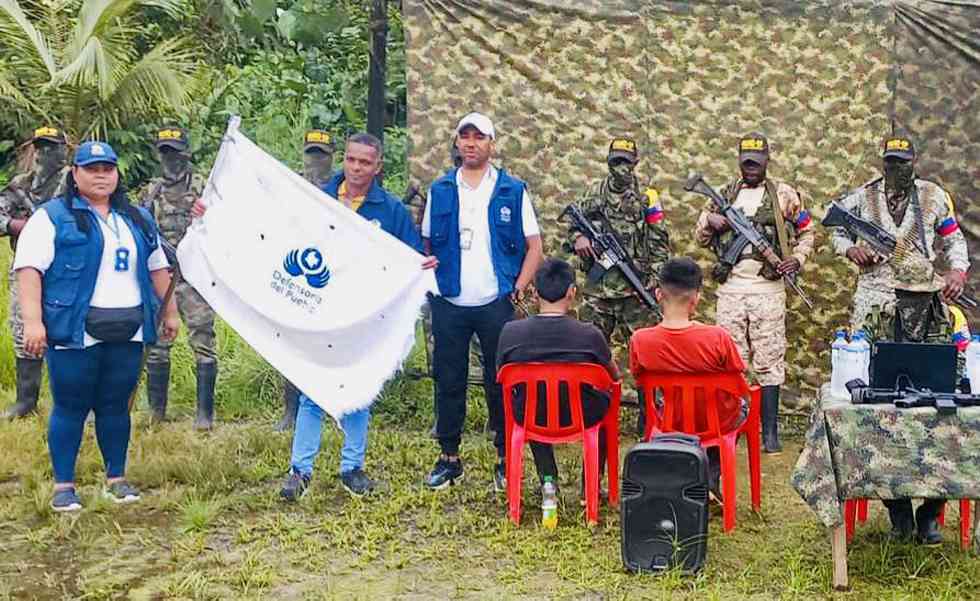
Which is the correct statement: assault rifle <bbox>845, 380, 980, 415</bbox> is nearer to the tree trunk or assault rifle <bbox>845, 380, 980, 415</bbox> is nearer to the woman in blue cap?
the woman in blue cap

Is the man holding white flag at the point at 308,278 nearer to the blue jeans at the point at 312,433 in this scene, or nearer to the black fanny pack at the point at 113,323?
the blue jeans at the point at 312,433

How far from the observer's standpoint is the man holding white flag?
18.4ft

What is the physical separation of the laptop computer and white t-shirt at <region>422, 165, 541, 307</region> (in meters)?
1.95

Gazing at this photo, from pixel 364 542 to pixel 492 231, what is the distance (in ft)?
5.51

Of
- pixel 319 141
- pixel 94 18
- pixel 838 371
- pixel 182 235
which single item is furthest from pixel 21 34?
pixel 838 371

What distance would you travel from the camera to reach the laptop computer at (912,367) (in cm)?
441

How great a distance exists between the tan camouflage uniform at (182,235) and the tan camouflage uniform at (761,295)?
122 inches

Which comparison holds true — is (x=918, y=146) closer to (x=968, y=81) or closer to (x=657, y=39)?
(x=968, y=81)

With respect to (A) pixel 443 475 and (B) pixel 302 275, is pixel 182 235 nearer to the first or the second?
(B) pixel 302 275

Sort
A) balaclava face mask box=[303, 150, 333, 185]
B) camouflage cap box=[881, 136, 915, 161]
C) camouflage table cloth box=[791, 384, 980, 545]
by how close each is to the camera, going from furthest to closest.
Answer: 1. balaclava face mask box=[303, 150, 333, 185]
2. camouflage cap box=[881, 136, 915, 161]
3. camouflage table cloth box=[791, 384, 980, 545]

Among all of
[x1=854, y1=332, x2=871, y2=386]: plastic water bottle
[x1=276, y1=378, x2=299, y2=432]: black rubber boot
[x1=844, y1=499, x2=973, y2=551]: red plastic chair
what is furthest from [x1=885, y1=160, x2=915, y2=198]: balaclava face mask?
[x1=276, y1=378, x2=299, y2=432]: black rubber boot

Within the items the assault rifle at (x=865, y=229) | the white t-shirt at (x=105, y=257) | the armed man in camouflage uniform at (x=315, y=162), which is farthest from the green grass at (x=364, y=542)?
the assault rifle at (x=865, y=229)

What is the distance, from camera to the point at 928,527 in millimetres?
4906

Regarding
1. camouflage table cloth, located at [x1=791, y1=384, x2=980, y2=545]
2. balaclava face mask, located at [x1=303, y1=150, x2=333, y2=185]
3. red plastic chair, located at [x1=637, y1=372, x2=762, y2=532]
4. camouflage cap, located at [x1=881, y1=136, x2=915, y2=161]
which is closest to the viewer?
camouflage table cloth, located at [x1=791, y1=384, x2=980, y2=545]
